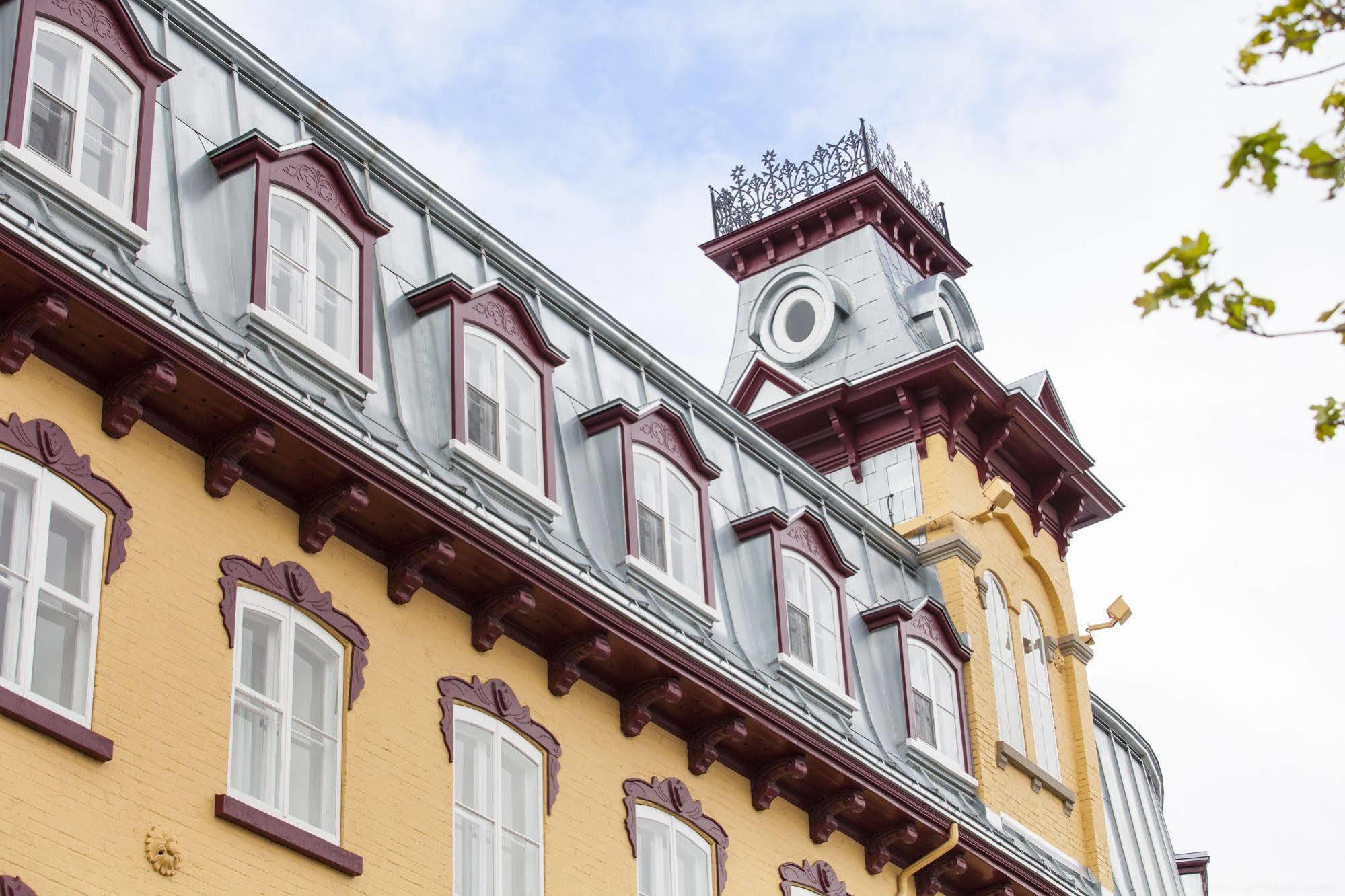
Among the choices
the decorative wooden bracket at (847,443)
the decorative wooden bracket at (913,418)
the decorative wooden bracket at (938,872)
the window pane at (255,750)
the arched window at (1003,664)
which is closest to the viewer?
the window pane at (255,750)

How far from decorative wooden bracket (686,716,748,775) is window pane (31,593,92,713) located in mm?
7128

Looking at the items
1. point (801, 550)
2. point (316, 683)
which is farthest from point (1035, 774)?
point (316, 683)

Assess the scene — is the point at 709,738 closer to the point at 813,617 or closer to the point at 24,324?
the point at 813,617

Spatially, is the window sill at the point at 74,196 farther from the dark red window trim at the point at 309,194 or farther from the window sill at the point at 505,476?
the window sill at the point at 505,476

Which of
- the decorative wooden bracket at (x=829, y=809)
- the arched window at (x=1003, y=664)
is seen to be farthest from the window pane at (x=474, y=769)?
the arched window at (x=1003, y=664)

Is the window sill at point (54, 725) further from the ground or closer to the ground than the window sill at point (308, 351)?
closer to the ground

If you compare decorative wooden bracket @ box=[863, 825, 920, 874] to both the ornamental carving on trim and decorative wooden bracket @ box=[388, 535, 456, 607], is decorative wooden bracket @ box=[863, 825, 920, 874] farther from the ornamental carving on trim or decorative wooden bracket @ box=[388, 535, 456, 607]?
the ornamental carving on trim

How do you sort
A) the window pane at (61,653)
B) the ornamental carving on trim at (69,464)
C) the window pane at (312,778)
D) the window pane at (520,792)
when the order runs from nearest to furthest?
1. the window pane at (61,653)
2. the ornamental carving on trim at (69,464)
3. the window pane at (312,778)
4. the window pane at (520,792)

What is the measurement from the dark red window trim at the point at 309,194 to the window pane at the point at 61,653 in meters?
3.31

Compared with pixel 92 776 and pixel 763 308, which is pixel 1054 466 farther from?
pixel 92 776

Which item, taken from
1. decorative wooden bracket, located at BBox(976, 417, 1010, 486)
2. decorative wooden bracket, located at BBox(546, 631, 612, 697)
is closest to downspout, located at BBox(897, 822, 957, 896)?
A: decorative wooden bracket, located at BBox(546, 631, 612, 697)

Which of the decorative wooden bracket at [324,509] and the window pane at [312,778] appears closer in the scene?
the window pane at [312,778]

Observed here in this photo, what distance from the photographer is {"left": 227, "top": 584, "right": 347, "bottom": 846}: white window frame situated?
46.0ft

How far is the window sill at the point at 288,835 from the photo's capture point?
13.5 meters
